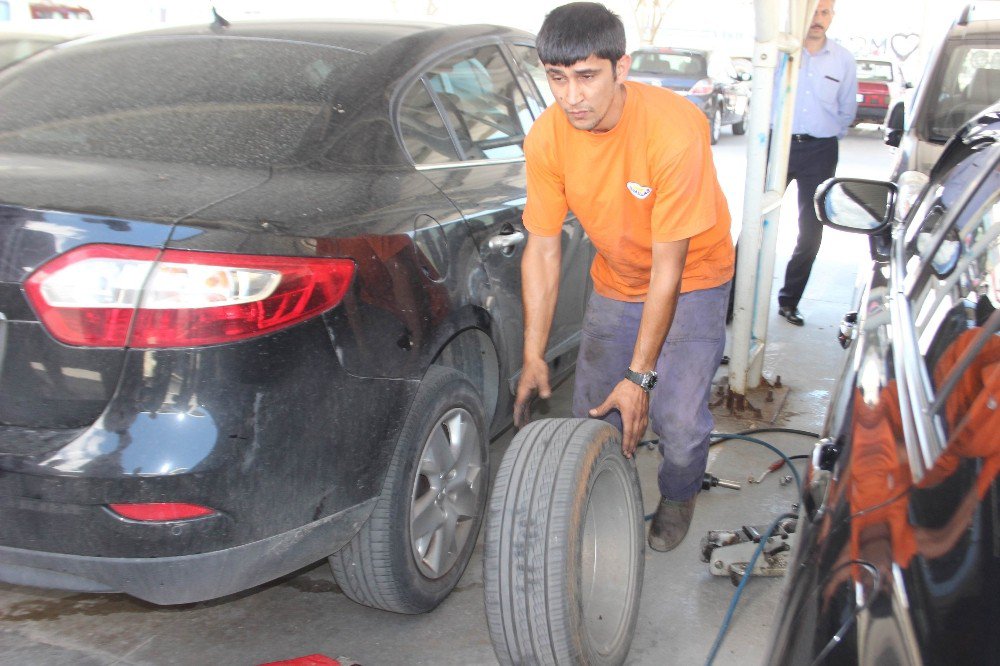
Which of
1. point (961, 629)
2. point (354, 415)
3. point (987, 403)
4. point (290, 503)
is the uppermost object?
point (987, 403)

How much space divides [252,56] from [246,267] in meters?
1.19

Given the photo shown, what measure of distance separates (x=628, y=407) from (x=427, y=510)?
0.65 meters

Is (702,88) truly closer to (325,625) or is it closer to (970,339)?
(325,625)

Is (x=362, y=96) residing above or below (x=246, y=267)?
above

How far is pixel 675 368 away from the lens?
10.1 ft

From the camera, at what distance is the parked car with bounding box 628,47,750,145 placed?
17.6 m

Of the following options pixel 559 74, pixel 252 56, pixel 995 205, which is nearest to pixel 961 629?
pixel 995 205

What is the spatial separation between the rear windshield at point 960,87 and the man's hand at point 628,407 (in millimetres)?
3179

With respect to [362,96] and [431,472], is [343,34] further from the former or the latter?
[431,472]

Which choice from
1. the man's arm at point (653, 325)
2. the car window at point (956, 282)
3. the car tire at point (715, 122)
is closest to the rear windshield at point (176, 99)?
the man's arm at point (653, 325)

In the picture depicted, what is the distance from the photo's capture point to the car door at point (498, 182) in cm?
303

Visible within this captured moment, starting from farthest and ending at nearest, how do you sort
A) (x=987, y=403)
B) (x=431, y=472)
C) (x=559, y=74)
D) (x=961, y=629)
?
(x=431, y=472) → (x=559, y=74) → (x=987, y=403) → (x=961, y=629)

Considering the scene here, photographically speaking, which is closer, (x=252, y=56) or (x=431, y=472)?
(x=431, y=472)

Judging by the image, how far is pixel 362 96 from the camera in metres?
2.79
